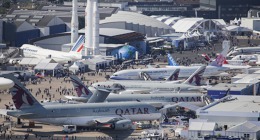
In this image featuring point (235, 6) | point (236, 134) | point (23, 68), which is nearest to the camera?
point (236, 134)

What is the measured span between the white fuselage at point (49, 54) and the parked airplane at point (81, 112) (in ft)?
148

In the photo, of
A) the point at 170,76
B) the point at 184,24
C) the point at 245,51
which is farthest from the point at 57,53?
the point at 184,24

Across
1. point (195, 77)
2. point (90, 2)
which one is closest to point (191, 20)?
point (90, 2)

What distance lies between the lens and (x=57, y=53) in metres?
125

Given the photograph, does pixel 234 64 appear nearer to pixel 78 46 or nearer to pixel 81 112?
pixel 78 46

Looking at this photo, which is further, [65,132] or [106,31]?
[106,31]

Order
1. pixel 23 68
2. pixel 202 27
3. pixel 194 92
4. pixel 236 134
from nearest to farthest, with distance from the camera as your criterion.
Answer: pixel 236 134 < pixel 194 92 < pixel 23 68 < pixel 202 27

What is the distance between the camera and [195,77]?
97.8 metres

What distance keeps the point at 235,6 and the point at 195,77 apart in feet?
312

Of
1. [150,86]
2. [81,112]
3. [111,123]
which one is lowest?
[111,123]

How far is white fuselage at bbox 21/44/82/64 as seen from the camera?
12380cm

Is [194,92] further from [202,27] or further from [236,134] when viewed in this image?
[202,27]

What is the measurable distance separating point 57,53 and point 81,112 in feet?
162

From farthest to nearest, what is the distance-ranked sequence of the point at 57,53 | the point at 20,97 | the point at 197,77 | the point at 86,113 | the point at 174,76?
the point at 57,53 < the point at 174,76 < the point at 197,77 < the point at 86,113 < the point at 20,97
